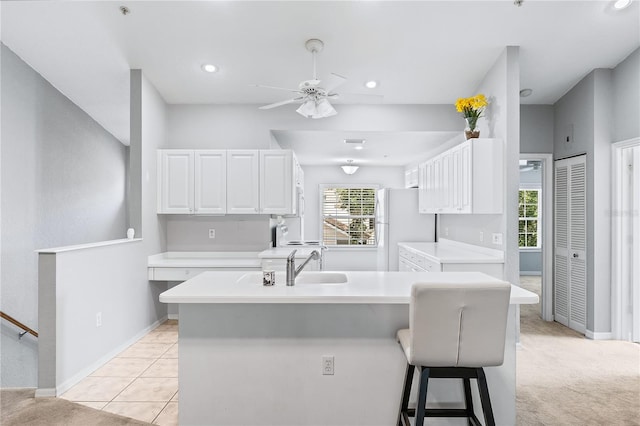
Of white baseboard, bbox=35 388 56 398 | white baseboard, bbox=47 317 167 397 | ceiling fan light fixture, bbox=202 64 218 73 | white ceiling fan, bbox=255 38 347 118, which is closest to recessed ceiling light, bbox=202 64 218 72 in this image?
ceiling fan light fixture, bbox=202 64 218 73

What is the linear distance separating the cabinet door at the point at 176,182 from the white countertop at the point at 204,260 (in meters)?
0.59

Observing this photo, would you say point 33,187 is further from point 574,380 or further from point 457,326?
point 574,380

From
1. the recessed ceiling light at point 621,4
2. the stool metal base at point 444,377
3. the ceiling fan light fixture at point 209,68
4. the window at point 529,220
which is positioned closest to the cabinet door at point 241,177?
the ceiling fan light fixture at point 209,68

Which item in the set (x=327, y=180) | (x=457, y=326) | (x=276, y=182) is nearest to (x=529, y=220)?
(x=327, y=180)

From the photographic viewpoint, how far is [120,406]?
2459 mm

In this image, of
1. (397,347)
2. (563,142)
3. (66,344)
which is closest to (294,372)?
(397,347)

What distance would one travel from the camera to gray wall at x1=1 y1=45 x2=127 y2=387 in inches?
148

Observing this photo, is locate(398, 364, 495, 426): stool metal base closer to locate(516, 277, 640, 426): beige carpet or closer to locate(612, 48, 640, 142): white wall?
locate(516, 277, 640, 426): beige carpet

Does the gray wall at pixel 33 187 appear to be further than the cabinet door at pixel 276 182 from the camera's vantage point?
No

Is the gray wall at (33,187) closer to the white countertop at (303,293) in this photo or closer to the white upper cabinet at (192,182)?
the white upper cabinet at (192,182)

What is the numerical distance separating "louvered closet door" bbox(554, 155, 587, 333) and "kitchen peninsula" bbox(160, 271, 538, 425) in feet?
8.83

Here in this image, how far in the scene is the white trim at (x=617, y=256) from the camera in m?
3.77

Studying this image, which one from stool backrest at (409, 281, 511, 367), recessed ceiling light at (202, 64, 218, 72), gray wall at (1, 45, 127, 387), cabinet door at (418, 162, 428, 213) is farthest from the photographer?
cabinet door at (418, 162, 428, 213)

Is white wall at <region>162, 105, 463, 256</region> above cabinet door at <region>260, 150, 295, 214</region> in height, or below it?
above
